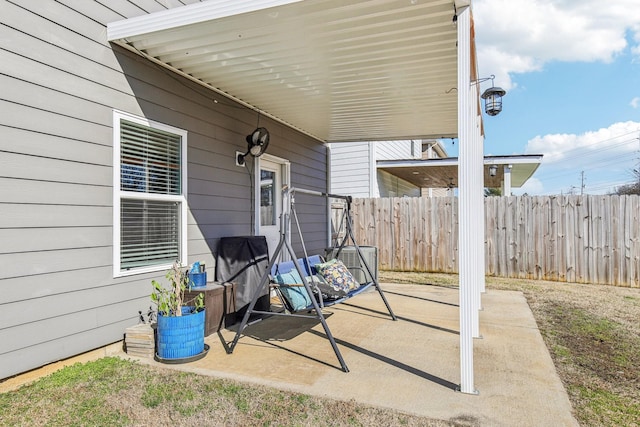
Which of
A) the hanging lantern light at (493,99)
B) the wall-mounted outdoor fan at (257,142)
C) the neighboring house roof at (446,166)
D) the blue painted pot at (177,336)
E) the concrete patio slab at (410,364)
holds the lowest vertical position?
the concrete patio slab at (410,364)

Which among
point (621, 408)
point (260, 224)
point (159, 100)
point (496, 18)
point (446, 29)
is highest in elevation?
point (496, 18)

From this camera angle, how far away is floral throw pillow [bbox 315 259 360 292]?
4531mm

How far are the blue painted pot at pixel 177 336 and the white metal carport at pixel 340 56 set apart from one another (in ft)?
6.86

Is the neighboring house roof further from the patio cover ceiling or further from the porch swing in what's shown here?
the porch swing

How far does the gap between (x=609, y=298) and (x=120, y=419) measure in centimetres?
655

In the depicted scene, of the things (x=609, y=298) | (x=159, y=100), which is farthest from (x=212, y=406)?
(x=609, y=298)

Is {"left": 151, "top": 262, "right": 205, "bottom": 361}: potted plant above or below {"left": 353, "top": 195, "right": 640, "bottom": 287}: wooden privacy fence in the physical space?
below

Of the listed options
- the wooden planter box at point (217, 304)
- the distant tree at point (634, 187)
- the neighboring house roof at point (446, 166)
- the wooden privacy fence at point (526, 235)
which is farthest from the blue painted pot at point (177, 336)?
the distant tree at point (634, 187)

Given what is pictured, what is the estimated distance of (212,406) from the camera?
8.17 feet

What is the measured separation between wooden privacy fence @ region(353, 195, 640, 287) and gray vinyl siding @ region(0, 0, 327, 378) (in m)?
6.07

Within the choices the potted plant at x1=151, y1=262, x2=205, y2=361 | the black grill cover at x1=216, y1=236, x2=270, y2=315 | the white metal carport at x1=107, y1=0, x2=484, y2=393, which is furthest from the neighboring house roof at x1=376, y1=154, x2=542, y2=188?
the potted plant at x1=151, y1=262, x2=205, y2=361

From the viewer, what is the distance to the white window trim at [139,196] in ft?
11.2

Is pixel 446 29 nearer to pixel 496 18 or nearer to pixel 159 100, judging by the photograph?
pixel 159 100

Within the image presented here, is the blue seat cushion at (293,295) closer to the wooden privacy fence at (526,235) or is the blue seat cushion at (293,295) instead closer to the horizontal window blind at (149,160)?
the horizontal window blind at (149,160)
